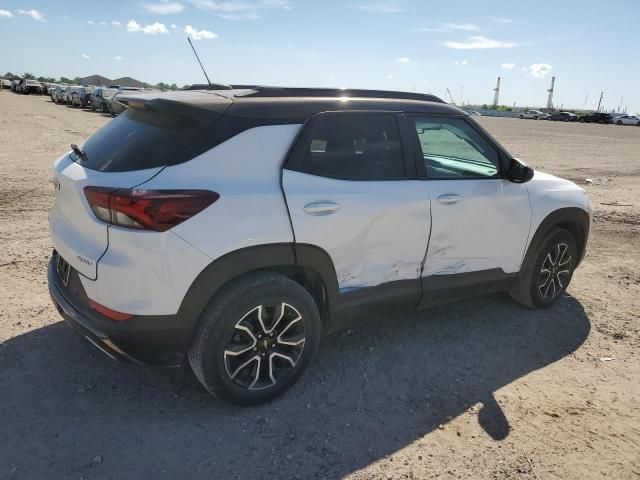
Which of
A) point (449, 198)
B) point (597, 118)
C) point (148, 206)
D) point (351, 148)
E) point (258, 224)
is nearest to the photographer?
point (148, 206)

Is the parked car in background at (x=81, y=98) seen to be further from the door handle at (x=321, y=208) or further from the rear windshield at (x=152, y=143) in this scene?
the door handle at (x=321, y=208)

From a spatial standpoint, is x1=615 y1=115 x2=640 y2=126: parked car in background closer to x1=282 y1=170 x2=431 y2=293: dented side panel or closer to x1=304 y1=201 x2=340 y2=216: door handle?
x1=282 y1=170 x2=431 y2=293: dented side panel

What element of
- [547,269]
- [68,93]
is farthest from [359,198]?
[68,93]

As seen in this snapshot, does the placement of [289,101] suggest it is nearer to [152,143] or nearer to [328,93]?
[328,93]

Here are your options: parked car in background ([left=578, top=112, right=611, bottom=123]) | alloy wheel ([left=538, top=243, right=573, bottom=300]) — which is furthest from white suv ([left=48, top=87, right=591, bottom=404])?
parked car in background ([left=578, top=112, right=611, bottom=123])

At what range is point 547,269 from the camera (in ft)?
15.0

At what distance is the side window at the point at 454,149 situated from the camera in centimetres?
367

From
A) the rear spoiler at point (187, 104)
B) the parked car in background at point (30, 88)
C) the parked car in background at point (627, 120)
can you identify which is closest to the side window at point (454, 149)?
the rear spoiler at point (187, 104)

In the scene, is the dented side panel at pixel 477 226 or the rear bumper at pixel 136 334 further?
the dented side panel at pixel 477 226

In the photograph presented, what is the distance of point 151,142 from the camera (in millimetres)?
2852

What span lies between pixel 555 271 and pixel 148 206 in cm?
363

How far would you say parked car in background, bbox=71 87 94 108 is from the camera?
36281 mm

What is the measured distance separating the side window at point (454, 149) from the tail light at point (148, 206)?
5.61ft

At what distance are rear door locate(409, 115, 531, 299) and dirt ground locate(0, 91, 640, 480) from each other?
580 millimetres
